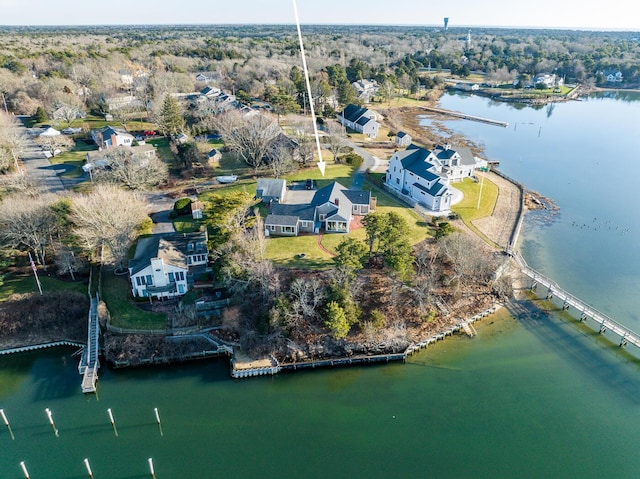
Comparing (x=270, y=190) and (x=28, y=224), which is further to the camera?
(x=270, y=190)

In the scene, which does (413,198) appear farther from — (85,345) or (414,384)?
(85,345)

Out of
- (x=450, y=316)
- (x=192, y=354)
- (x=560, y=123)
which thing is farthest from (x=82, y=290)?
(x=560, y=123)

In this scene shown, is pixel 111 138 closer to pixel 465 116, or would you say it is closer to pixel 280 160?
pixel 280 160

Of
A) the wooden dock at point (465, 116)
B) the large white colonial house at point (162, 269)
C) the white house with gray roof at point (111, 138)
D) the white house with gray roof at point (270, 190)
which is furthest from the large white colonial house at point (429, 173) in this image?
the wooden dock at point (465, 116)

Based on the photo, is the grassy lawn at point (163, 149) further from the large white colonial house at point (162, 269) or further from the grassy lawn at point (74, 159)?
the large white colonial house at point (162, 269)

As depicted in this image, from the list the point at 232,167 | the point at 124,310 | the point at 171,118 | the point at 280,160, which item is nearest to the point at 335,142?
the point at 280,160

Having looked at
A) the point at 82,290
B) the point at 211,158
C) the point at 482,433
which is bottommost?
the point at 482,433
